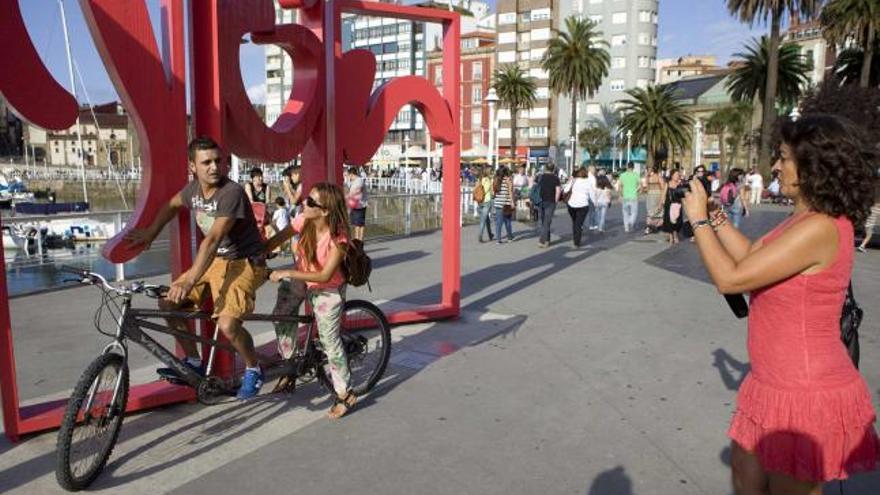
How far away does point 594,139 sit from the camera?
74.7m

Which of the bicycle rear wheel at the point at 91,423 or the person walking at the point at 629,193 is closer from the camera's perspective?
the bicycle rear wheel at the point at 91,423

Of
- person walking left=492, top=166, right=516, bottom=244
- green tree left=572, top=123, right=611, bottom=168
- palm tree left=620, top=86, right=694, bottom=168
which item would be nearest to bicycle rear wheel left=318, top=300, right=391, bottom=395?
person walking left=492, top=166, right=516, bottom=244

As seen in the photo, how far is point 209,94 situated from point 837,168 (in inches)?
152

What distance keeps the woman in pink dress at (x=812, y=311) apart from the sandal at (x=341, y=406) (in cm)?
276

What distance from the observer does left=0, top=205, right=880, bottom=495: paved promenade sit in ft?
11.7

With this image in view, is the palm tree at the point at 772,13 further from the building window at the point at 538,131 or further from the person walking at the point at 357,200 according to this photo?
the building window at the point at 538,131

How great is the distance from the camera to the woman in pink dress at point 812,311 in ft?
7.04

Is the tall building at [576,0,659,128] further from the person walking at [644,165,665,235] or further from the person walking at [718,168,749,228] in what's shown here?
the person walking at [718,168,749,228]

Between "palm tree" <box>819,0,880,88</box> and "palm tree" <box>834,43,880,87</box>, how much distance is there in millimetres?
5013

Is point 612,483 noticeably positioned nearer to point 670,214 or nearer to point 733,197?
point 670,214

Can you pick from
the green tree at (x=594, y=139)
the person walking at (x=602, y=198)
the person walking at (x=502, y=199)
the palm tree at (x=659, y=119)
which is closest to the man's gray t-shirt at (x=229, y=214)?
the person walking at (x=502, y=199)

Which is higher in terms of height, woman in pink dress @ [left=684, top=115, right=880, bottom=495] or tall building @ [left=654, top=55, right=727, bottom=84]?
tall building @ [left=654, top=55, right=727, bottom=84]

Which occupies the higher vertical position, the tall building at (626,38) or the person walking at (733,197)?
the tall building at (626,38)

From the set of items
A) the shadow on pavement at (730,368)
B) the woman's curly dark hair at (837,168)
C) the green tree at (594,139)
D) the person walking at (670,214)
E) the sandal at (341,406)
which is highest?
the green tree at (594,139)
